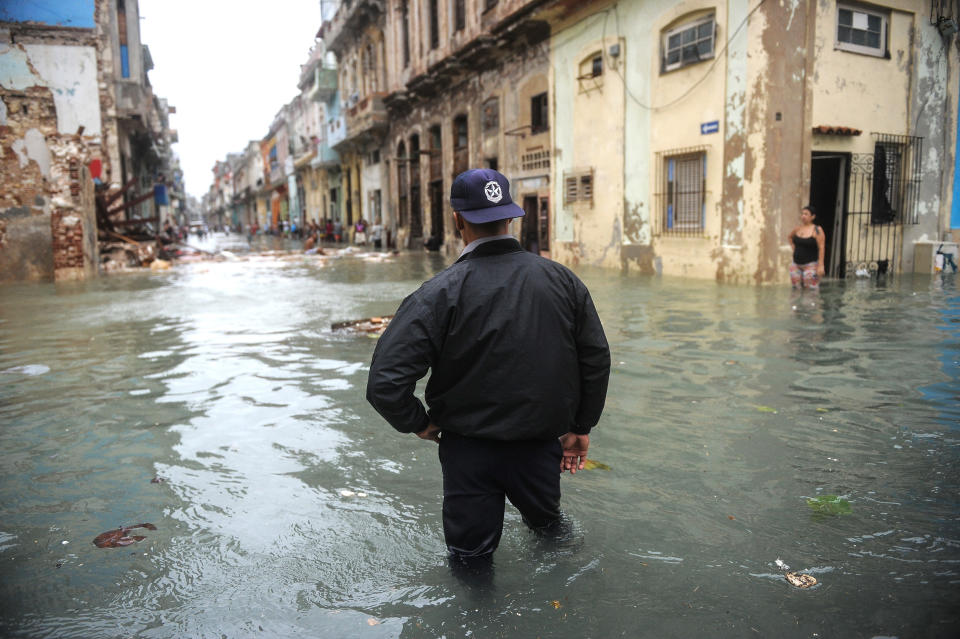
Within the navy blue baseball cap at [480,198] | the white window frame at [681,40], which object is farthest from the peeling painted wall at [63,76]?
the navy blue baseball cap at [480,198]

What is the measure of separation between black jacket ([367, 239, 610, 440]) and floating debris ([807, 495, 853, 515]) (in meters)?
1.65

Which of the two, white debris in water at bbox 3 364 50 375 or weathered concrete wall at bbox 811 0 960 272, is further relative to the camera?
weathered concrete wall at bbox 811 0 960 272

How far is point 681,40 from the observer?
1462cm

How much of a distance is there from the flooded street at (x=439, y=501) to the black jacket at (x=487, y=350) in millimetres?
745

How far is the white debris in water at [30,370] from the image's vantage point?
270 inches

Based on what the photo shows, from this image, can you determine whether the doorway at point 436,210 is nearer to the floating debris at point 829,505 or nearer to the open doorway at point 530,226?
the open doorway at point 530,226

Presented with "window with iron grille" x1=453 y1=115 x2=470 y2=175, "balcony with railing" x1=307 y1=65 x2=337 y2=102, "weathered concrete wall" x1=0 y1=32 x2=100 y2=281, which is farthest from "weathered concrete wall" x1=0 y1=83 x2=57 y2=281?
"balcony with railing" x1=307 y1=65 x2=337 y2=102

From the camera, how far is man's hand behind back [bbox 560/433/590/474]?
282cm

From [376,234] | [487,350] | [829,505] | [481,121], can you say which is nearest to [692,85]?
[481,121]

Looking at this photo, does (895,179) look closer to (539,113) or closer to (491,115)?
(539,113)

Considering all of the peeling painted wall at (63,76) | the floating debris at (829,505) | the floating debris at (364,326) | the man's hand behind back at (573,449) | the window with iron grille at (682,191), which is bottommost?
the floating debris at (829,505)

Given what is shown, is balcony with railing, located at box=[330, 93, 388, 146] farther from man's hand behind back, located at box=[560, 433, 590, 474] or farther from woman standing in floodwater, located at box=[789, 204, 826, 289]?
man's hand behind back, located at box=[560, 433, 590, 474]

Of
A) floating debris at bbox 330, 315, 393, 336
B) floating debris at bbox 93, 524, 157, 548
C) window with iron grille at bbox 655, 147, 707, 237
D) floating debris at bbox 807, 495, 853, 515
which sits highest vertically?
window with iron grille at bbox 655, 147, 707, 237

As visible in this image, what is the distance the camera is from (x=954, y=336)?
7.49 meters
